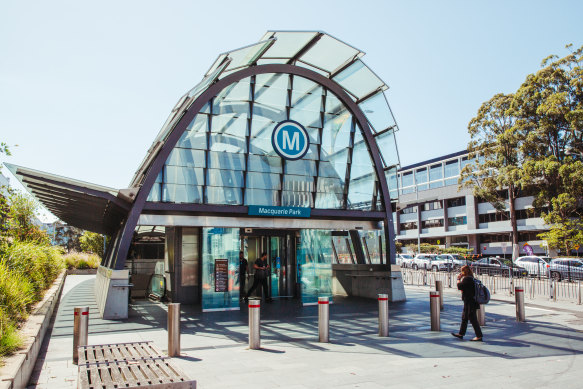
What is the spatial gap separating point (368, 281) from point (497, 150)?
2664 cm

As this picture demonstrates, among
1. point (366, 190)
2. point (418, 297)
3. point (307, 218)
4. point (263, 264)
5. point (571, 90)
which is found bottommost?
point (418, 297)

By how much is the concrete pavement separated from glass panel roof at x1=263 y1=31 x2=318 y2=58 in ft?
29.9

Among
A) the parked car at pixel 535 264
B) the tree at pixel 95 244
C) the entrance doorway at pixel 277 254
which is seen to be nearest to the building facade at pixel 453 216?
the parked car at pixel 535 264

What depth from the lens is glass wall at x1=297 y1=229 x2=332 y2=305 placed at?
16797 millimetres

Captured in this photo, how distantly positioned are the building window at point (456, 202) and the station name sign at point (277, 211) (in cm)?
5077

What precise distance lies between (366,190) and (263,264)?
17.2 ft

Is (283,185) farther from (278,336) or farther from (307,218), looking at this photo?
(278,336)

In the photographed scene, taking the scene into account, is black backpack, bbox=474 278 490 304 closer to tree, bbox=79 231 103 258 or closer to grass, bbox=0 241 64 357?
grass, bbox=0 241 64 357

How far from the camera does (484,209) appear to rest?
2314 inches

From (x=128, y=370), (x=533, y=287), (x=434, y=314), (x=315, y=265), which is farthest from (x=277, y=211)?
(x=128, y=370)

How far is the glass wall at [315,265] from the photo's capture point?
16.8m

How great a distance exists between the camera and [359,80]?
60.3ft

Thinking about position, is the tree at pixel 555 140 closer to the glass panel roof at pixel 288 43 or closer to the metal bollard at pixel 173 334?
the glass panel roof at pixel 288 43

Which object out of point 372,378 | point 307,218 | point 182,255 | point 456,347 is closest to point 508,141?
point 307,218
